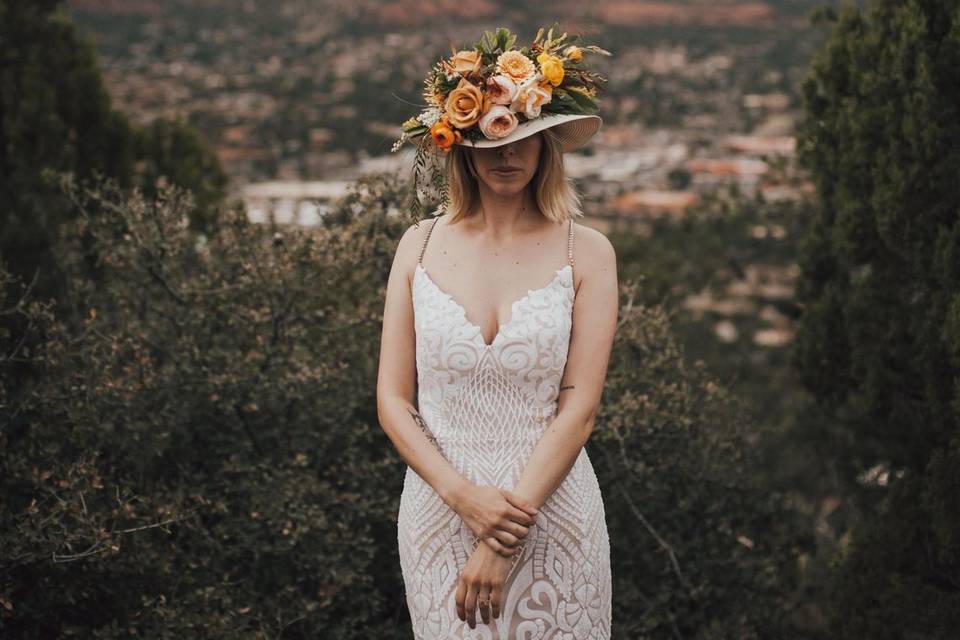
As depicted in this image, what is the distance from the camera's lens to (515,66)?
2.80 m

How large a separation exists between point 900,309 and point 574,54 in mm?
3088

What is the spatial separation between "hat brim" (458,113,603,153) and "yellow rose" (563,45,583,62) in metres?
0.20

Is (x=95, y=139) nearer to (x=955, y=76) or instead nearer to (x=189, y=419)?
(x=189, y=419)

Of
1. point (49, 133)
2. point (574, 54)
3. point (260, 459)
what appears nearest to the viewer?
point (574, 54)

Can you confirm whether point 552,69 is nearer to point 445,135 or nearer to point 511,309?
point 445,135

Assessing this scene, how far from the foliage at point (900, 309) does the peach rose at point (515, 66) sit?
244cm

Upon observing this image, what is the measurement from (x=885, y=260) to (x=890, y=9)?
1367 mm

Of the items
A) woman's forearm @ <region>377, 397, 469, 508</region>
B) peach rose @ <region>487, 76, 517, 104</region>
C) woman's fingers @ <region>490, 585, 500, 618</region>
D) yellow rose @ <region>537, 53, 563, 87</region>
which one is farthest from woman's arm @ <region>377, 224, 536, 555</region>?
yellow rose @ <region>537, 53, 563, 87</region>

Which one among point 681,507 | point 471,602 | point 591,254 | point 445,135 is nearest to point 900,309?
point 681,507

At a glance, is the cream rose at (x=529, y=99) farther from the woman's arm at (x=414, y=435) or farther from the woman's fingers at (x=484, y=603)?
the woman's fingers at (x=484, y=603)

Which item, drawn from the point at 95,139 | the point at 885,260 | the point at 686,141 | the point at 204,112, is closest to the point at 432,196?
the point at 885,260

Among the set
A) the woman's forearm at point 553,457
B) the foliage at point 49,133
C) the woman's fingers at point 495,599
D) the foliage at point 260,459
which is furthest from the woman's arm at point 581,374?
the foliage at point 49,133

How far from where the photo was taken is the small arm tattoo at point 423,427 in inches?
109

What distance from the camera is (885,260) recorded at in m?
5.35
